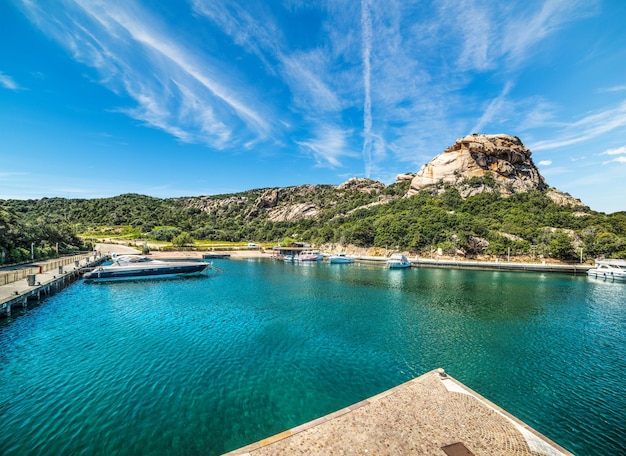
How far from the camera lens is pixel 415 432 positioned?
7863 mm

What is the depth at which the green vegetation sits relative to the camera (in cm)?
6606

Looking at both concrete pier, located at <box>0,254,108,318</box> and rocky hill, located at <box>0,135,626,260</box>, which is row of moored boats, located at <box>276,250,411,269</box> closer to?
rocky hill, located at <box>0,135,626,260</box>

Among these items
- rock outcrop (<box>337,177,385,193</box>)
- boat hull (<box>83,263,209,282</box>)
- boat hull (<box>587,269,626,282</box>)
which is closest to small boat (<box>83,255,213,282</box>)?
boat hull (<box>83,263,209,282</box>)

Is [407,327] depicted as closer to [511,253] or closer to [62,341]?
[62,341]

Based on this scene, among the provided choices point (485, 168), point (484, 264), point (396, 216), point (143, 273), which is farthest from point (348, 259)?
point (485, 168)

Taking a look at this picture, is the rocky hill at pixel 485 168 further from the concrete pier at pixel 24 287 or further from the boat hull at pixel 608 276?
the concrete pier at pixel 24 287

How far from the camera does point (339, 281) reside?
147ft

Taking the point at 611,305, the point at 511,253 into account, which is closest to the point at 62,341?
the point at 611,305

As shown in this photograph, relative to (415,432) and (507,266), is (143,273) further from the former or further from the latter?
(507,266)

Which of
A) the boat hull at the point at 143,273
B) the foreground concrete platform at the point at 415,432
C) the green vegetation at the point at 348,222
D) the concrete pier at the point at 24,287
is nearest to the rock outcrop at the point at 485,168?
the green vegetation at the point at 348,222

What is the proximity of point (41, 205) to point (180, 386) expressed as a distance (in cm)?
18831

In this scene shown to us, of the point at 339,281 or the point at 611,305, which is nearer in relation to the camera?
the point at 611,305

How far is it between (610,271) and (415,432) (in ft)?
214

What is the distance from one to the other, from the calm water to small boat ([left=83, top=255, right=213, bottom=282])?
14387 millimetres
